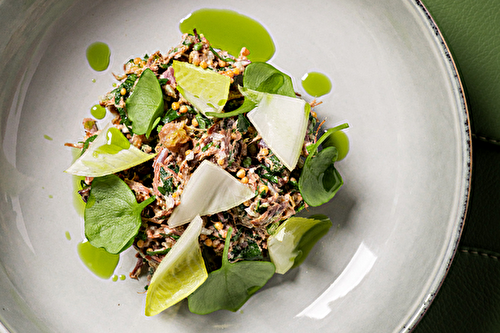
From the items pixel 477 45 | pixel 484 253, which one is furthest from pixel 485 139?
pixel 484 253

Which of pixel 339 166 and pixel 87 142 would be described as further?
pixel 339 166

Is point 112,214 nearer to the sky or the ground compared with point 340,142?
nearer to the sky

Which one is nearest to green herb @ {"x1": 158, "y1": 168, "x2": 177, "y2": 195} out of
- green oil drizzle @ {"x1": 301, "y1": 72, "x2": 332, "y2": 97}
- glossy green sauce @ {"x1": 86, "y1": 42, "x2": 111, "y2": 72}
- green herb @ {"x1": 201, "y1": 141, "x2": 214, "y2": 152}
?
green herb @ {"x1": 201, "y1": 141, "x2": 214, "y2": 152}

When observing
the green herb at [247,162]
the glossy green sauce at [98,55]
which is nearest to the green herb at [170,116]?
the green herb at [247,162]

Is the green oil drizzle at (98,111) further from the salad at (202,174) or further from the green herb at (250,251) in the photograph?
the green herb at (250,251)

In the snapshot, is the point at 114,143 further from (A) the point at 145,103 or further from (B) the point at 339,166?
(B) the point at 339,166

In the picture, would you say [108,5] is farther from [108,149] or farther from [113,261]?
[113,261]

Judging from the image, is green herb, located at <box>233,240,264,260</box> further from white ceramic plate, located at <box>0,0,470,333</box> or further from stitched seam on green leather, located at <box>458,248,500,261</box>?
stitched seam on green leather, located at <box>458,248,500,261</box>
